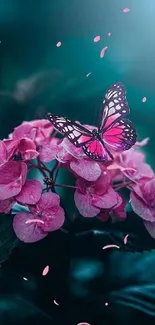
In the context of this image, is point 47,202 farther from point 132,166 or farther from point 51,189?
point 132,166

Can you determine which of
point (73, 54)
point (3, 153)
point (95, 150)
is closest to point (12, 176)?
point (3, 153)

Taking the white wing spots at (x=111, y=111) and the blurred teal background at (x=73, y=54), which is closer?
the white wing spots at (x=111, y=111)

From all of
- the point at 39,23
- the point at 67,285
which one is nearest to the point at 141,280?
the point at 67,285

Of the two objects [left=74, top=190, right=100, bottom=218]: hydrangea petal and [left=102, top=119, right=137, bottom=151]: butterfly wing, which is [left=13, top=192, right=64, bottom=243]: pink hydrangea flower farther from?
[left=102, top=119, right=137, bottom=151]: butterfly wing

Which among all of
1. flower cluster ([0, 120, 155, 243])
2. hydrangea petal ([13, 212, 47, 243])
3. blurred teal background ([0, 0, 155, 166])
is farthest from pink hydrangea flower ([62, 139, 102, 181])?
blurred teal background ([0, 0, 155, 166])

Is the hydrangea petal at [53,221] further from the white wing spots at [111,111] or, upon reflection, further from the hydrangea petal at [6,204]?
the white wing spots at [111,111]

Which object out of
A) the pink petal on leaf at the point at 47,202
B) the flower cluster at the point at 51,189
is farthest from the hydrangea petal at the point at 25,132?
the pink petal on leaf at the point at 47,202

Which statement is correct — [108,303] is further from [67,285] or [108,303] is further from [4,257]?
[4,257]

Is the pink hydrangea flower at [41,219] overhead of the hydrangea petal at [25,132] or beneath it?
beneath
